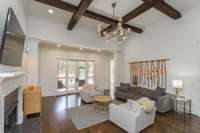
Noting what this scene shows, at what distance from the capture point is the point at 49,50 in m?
6.40

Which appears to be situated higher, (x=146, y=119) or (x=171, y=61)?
(x=171, y=61)

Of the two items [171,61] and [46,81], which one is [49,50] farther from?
[171,61]

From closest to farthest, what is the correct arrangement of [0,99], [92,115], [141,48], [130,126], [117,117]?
[0,99]
[130,126]
[117,117]
[92,115]
[141,48]

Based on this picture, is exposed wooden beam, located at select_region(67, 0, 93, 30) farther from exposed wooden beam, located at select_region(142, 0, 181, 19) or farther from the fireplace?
the fireplace

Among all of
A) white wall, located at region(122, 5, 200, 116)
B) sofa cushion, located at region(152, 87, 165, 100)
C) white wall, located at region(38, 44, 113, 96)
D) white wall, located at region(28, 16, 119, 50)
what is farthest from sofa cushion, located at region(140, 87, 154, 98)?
white wall, located at region(38, 44, 113, 96)

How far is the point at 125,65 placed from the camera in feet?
23.2

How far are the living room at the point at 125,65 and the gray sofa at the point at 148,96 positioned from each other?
4 cm

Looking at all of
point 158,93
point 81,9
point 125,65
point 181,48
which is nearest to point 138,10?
point 81,9

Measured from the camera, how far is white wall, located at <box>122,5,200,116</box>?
3871mm

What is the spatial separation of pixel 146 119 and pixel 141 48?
3979mm

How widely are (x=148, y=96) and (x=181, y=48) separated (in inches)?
87.7

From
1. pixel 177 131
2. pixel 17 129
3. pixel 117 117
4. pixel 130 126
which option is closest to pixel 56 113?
pixel 17 129

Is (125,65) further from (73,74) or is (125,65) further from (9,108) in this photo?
(9,108)

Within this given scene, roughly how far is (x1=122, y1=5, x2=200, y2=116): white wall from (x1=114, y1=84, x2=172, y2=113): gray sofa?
0.73 meters
